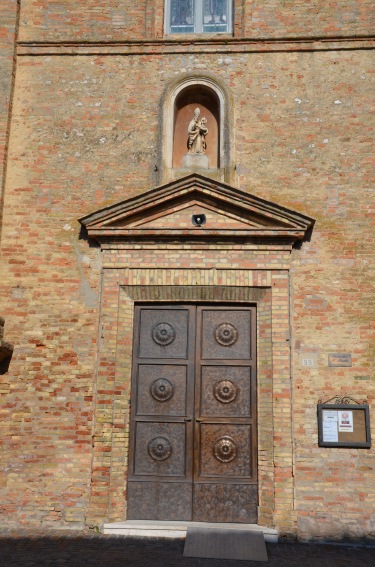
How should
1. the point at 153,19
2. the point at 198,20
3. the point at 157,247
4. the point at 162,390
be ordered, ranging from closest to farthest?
the point at 162,390 < the point at 157,247 < the point at 153,19 < the point at 198,20

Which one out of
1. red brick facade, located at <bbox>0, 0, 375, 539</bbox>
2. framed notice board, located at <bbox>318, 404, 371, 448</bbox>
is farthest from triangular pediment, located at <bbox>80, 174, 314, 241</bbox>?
framed notice board, located at <bbox>318, 404, 371, 448</bbox>

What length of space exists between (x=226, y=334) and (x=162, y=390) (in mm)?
1176

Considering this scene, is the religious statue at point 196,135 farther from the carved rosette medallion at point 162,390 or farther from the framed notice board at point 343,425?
the framed notice board at point 343,425

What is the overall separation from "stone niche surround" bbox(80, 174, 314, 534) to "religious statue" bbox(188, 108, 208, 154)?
762 mm

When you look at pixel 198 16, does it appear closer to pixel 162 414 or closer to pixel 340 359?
pixel 340 359

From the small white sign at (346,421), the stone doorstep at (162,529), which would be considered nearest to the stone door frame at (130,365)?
the stone doorstep at (162,529)

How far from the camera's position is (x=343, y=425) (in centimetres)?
781

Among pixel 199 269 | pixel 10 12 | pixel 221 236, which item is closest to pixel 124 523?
pixel 199 269

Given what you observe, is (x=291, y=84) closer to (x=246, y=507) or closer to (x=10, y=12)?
(x=10, y=12)

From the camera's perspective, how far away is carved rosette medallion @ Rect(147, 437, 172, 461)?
7.98 meters

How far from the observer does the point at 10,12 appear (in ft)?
31.3

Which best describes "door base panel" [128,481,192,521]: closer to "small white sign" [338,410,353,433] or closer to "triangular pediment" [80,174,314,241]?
"small white sign" [338,410,353,433]

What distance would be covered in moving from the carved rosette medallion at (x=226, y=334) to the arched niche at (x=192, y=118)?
2.50m

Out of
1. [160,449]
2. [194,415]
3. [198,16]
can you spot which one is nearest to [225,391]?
[194,415]
